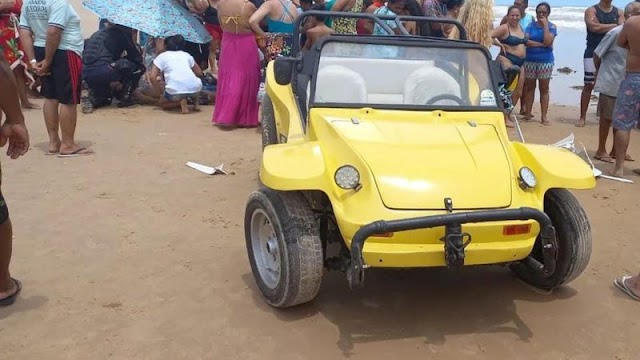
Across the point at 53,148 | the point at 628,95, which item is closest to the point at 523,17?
the point at 628,95

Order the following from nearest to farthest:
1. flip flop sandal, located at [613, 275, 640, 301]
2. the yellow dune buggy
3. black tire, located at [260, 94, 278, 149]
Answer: the yellow dune buggy
flip flop sandal, located at [613, 275, 640, 301]
black tire, located at [260, 94, 278, 149]

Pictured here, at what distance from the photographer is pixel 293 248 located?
3.46 m

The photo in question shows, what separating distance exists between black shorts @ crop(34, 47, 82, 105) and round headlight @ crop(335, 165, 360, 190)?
14.0ft

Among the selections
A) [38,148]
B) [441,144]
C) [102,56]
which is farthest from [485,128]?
[102,56]

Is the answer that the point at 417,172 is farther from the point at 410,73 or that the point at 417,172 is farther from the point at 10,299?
the point at 10,299

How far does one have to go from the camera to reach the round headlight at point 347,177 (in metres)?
3.40

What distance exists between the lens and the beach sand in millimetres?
3408

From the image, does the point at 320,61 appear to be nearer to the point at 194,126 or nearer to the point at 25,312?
the point at 25,312

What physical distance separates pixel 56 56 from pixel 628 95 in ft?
19.0

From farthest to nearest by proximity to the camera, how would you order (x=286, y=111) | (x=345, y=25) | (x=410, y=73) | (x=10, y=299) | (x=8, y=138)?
(x=345, y=25) → (x=286, y=111) → (x=410, y=73) → (x=10, y=299) → (x=8, y=138)

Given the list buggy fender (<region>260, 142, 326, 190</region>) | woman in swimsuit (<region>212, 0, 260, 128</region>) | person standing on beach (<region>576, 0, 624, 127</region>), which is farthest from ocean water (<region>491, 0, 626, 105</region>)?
buggy fender (<region>260, 142, 326, 190</region>)

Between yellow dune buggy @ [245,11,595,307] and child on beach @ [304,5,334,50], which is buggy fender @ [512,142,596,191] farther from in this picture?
child on beach @ [304,5,334,50]

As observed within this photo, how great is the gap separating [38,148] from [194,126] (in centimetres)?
207

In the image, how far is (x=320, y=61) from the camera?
14.3ft
